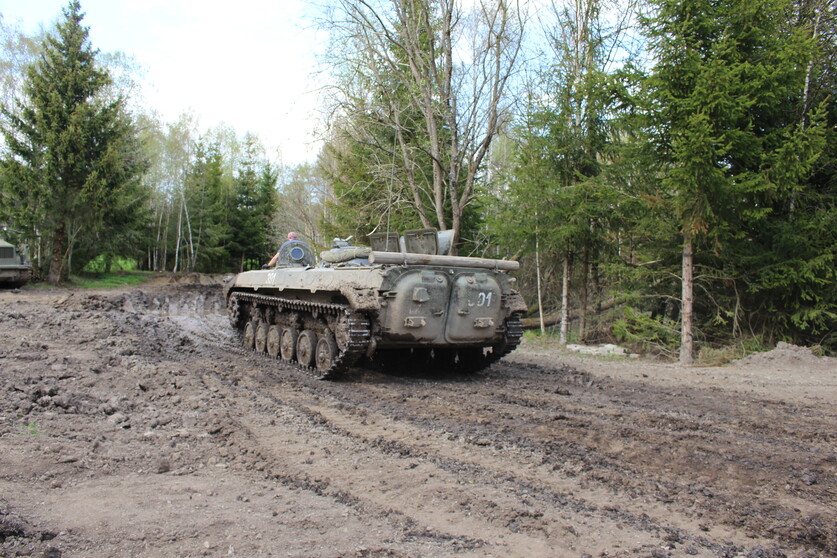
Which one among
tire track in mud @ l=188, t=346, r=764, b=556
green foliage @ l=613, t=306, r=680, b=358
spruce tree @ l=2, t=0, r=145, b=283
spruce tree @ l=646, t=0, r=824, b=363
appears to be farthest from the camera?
spruce tree @ l=2, t=0, r=145, b=283

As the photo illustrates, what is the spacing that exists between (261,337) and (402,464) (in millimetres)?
7376

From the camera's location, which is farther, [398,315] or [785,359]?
[785,359]

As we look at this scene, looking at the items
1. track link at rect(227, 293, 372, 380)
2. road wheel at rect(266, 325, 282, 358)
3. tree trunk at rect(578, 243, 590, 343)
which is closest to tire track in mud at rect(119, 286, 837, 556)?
track link at rect(227, 293, 372, 380)

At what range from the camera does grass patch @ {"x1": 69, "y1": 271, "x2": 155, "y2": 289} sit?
1068 inches

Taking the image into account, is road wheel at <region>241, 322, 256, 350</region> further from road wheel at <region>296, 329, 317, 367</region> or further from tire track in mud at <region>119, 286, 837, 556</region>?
tire track in mud at <region>119, 286, 837, 556</region>

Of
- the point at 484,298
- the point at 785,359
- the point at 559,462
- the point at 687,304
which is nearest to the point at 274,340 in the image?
the point at 484,298

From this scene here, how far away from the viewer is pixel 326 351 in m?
9.31

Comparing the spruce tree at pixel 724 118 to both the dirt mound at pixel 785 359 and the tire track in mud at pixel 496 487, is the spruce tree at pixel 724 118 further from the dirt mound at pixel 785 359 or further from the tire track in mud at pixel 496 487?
the tire track in mud at pixel 496 487

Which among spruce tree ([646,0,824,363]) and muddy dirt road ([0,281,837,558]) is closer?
muddy dirt road ([0,281,837,558])

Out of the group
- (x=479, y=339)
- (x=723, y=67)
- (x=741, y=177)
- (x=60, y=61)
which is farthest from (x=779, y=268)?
(x=60, y=61)

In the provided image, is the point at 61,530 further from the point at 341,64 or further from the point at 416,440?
the point at 341,64

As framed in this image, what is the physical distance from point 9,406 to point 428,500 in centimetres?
395

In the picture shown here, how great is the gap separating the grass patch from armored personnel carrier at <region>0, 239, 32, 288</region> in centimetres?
482

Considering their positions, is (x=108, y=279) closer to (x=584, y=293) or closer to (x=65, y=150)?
(x=65, y=150)
